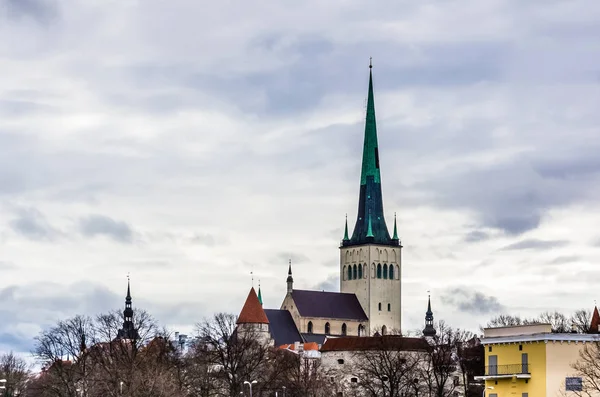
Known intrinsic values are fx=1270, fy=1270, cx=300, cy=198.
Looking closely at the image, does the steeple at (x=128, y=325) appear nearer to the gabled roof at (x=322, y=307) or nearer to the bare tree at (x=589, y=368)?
the gabled roof at (x=322, y=307)

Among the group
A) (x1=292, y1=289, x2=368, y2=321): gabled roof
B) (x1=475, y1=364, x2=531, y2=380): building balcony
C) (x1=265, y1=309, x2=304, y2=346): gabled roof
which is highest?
(x1=292, y1=289, x2=368, y2=321): gabled roof

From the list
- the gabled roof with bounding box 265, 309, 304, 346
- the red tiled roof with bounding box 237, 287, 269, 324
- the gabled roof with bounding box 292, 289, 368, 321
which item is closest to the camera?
the red tiled roof with bounding box 237, 287, 269, 324

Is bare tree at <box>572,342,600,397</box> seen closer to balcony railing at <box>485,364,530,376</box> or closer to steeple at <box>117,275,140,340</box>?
balcony railing at <box>485,364,530,376</box>

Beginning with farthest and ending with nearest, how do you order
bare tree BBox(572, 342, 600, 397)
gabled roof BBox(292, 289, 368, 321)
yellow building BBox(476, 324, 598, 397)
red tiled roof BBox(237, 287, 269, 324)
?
gabled roof BBox(292, 289, 368, 321)
red tiled roof BBox(237, 287, 269, 324)
yellow building BBox(476, 324, 598, 397)
bare tree BBox(572, 342, 600, 397)

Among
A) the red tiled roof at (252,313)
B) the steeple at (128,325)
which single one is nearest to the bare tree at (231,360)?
the steeple at (128,325)

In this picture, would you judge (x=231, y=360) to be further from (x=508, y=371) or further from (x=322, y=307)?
(x=322, y=307)

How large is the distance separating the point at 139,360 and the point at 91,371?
6.25 m

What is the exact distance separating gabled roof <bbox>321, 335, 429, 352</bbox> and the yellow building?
60.2m

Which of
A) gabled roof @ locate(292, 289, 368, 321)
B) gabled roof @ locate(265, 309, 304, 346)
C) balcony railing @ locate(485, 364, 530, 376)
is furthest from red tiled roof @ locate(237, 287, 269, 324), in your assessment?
balcony railing @ locate(485, 364, 530, 376)

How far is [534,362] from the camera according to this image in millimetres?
74188

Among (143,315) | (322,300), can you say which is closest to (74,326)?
(143,315)

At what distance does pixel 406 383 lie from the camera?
126 meters

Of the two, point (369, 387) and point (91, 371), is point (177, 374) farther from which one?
point (369, 387)

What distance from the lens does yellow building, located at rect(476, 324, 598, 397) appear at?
73312 millimetres
